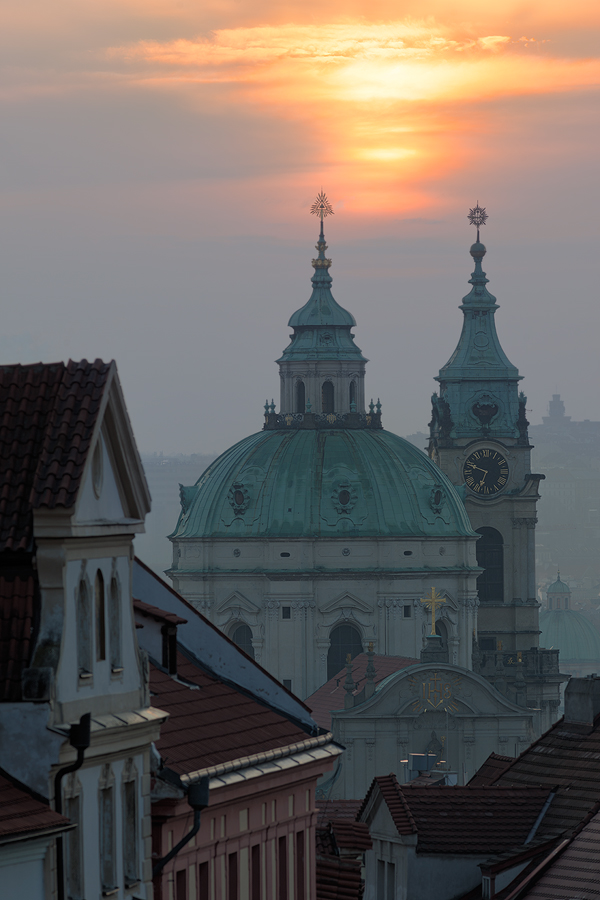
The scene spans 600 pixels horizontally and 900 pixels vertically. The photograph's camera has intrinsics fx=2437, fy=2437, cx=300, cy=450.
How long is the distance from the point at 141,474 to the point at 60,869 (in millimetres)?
4117

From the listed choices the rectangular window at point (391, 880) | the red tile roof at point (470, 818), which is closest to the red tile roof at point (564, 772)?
the red tile roof at point (470, 818)

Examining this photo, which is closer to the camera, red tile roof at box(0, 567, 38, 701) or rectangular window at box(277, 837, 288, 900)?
red tile roof at box(0, 567, 38, 701)

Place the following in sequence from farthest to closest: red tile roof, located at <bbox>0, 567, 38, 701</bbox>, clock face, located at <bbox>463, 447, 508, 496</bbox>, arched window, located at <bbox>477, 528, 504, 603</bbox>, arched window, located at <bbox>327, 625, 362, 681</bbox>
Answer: arched window, located at <bbox>477, 528, 504, 603</bbox> → clock face, located at <bbox>463, 447, 508, 496</bbox> → arched window, located at <bbox>327, 625, 362, 681</bbox> → red tile roof, located at <bbox>0, 567, 38, 701</bbox>

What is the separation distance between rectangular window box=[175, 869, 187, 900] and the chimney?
51.7ft

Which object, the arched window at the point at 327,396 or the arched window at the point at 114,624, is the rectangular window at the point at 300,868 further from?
the arched window at the point at 327,396

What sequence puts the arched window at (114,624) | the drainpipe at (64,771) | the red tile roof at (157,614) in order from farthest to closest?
the red tile roof at (157,614) → the arched window at (114,624) → the drainpipe at (64,771)

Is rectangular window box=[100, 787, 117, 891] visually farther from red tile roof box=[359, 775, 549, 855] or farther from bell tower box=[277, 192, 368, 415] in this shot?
bell tower box=[277, 192, 368, 415]

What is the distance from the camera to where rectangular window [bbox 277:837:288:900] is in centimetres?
2933

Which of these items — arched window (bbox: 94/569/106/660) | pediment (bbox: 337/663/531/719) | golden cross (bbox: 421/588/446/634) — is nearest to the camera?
arched window (bbox: 94/569/106/660)

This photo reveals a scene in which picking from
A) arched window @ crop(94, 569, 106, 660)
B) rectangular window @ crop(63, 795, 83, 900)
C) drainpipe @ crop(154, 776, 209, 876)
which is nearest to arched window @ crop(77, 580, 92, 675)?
arched window @ crop(94, 569, 106, 660)

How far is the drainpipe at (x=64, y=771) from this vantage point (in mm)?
22172

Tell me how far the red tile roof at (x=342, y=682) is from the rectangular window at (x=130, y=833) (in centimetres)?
12966

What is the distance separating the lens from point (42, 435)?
75.5ft

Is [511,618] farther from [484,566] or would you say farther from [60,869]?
[60,869]
